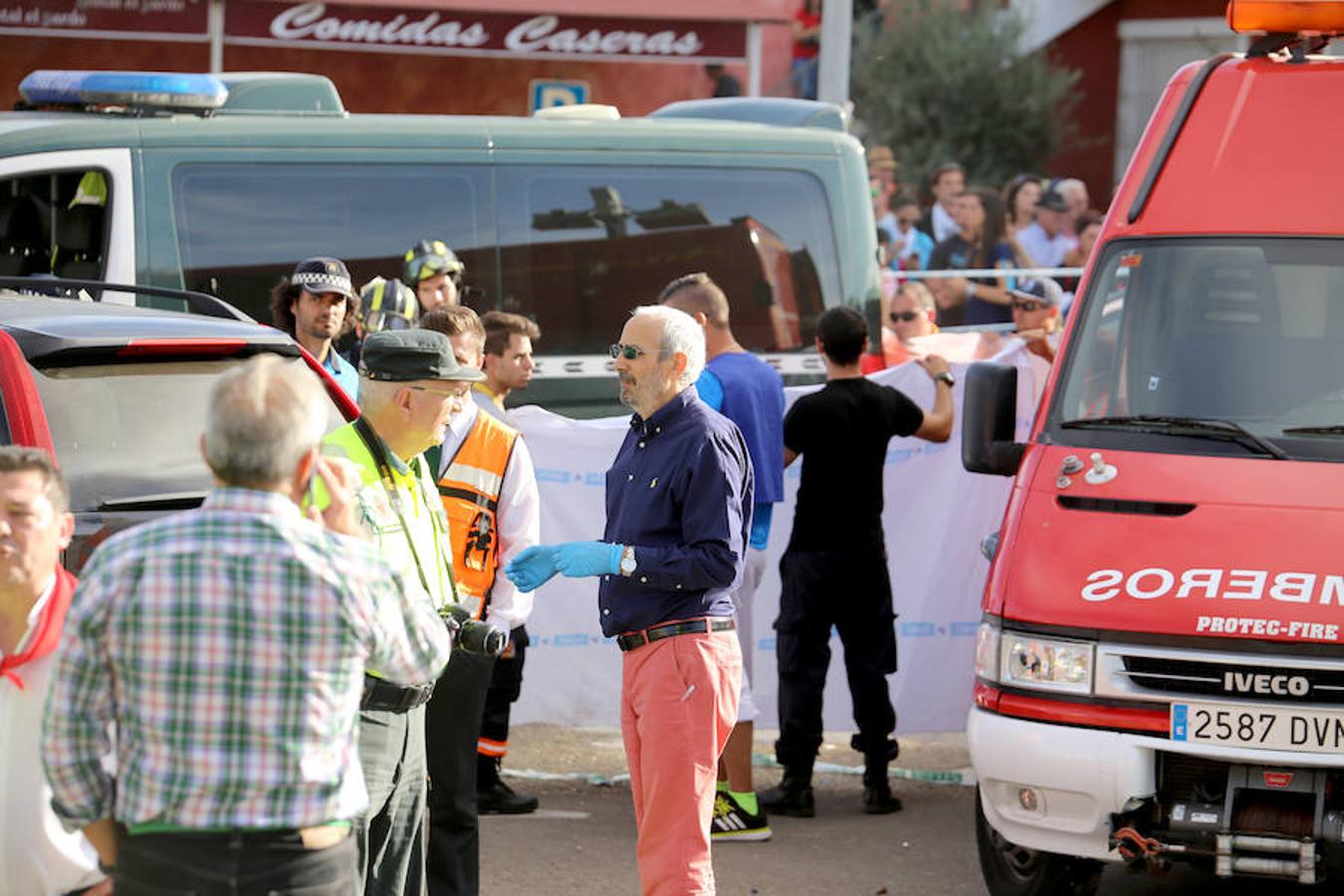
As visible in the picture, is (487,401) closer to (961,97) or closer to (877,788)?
(877,788)

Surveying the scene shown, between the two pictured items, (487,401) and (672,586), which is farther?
(487,401)

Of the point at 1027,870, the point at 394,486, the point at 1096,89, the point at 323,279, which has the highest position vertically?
the point at 1096,89

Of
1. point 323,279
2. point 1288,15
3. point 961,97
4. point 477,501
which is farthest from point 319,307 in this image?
point 961,97

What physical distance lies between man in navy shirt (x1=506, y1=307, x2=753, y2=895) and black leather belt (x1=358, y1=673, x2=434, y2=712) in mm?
812

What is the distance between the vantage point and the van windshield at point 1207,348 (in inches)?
262

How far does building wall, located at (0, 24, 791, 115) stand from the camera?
17375 mm

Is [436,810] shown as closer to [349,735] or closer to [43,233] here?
[349,735]

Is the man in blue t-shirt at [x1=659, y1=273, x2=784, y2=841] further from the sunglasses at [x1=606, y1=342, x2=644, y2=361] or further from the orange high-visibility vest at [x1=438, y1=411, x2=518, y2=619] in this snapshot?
the sunglasses at [x1=606, y1=342, x2=644, y2=361]

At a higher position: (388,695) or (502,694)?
(388,695)

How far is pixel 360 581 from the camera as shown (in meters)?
3.95

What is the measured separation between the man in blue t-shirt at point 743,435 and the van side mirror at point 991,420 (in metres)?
1.00

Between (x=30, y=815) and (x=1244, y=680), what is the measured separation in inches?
132

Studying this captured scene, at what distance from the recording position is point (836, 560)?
27.4ft

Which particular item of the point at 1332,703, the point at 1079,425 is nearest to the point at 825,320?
the point at 1079,425
